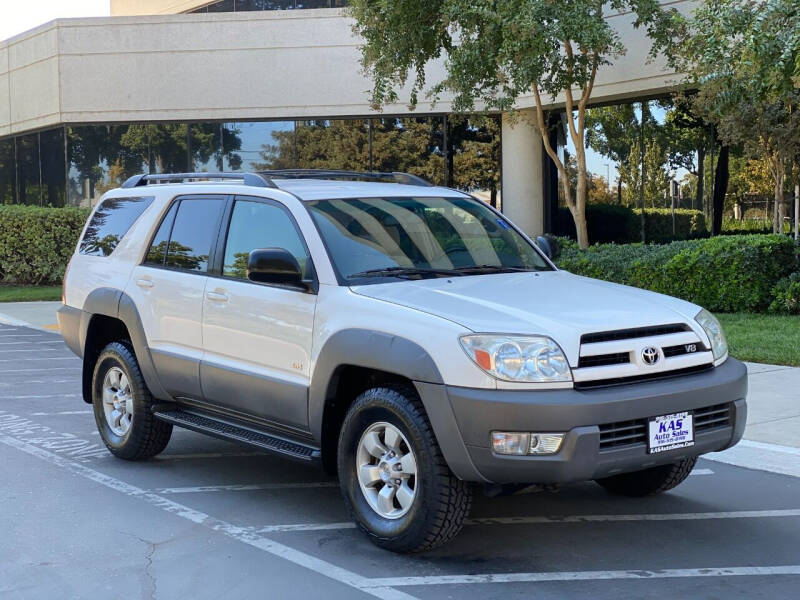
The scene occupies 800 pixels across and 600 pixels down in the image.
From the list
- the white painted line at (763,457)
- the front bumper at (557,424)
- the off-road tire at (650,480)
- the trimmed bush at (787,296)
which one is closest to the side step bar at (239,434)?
the front bumper at (557,424)

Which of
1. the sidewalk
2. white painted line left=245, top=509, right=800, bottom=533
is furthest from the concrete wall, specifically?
white painted line left=245, top=509, right=800, bottom=533

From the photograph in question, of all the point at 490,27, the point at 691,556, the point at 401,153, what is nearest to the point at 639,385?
the point at 691,556

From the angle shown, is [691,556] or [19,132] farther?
[19,132]

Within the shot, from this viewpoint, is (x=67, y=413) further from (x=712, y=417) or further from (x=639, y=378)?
(x=712, y=417)

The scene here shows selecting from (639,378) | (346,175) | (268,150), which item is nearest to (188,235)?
(346,175)

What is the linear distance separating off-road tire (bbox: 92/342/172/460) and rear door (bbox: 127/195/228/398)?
1.02ft

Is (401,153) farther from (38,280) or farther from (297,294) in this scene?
(297,294)

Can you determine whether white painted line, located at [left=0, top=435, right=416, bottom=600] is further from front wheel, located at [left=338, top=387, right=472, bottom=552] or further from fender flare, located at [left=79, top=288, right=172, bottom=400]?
fender flare, located at [left=79, top=288, right=172, bottom=400]

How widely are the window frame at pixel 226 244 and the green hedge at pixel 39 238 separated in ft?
57.0

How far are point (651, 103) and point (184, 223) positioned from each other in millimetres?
15864

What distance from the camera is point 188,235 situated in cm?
709

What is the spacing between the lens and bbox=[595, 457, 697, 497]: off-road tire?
6273 millimetres

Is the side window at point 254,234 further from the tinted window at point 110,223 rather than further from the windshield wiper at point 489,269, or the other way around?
the tinted window at point 110,223

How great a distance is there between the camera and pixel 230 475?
7168 millimetres
